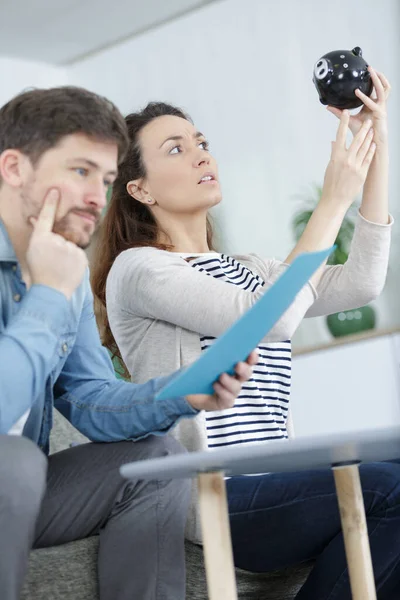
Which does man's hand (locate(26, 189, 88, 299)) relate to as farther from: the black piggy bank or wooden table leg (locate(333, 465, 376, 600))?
the black piggy bank

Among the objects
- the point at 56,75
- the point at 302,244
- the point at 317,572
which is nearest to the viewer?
the point at 317,572

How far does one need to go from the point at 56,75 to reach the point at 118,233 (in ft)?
14.6

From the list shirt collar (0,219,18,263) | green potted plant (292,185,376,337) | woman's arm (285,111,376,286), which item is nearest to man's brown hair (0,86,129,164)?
shirt collar (0,219,18,263)

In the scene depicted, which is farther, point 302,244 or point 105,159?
point 302,244

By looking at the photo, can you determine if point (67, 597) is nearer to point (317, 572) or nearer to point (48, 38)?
point (317, 572)

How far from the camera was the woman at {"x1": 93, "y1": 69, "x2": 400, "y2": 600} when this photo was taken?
64.8 inches

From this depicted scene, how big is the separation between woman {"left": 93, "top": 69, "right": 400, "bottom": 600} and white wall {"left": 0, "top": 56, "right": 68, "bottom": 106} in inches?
158

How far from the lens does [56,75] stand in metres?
6.25

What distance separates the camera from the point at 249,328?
1100 mm

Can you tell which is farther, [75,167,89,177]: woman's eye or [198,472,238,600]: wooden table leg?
[75,167,89,177]: woman's eye

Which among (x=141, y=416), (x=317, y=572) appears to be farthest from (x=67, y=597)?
(x=317, y=572)

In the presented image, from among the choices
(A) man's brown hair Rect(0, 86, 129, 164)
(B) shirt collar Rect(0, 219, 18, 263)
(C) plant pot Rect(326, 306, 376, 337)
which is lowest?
(B) shirt collar Rect(0, 219, 18, 263)

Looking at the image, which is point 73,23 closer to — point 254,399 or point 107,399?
point 254,399

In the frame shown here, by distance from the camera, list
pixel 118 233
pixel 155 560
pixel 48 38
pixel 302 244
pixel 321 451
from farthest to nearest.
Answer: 1. pixel 48 38
2. pixel 118 233
3. pixel 302 244
4. pixel 155 560
5. pixel 321 451
